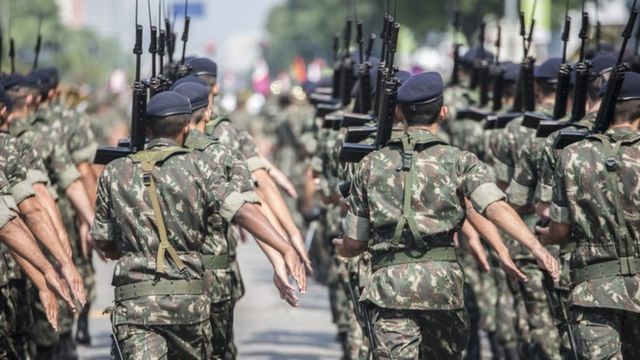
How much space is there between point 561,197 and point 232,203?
175cm

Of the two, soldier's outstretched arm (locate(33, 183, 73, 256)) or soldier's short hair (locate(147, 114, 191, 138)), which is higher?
soldier's short hair (locate(147, 114, 191, 138))

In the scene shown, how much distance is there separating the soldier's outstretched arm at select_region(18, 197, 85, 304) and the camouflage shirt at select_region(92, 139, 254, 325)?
541 millimetres

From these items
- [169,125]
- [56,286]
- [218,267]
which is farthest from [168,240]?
[218,267]

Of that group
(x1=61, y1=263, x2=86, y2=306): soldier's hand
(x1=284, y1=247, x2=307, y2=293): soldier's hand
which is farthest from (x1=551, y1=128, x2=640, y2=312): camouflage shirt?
(x1=61, y1=263, x2=86, y2=306): soldier's hand

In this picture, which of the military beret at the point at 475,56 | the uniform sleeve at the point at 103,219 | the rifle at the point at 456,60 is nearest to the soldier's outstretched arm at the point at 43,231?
the uniform sleeve at the point at 103,219

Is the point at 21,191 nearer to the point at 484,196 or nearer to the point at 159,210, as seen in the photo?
the point at 159,210

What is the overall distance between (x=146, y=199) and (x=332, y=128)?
13.1 ft

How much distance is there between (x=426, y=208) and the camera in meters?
8.44

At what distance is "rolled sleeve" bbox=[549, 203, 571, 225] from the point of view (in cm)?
862

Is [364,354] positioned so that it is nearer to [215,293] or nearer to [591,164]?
[215,293]

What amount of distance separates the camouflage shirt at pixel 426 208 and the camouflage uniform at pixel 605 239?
0.51 m

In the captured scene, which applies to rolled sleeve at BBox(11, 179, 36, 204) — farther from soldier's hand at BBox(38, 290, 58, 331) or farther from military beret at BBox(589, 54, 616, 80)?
military beret at BBox(589, 54, 616, 80)

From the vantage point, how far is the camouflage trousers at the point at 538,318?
1141cm

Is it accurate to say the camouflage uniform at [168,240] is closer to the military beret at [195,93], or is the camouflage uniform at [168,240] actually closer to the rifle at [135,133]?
the rifle at [135,133]
